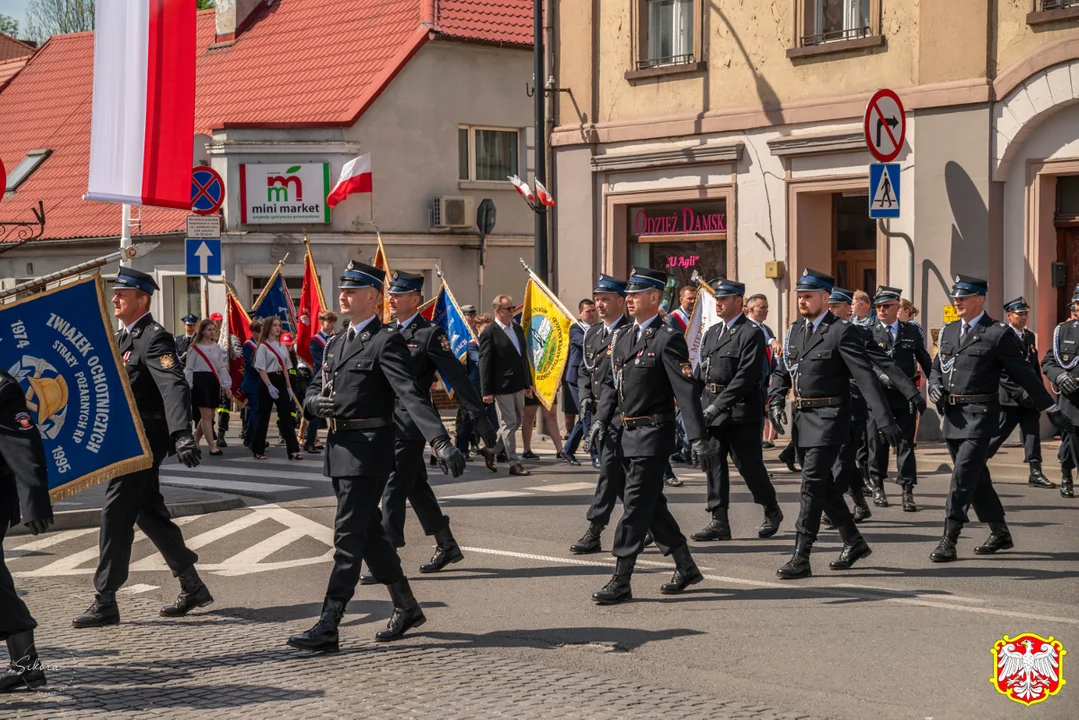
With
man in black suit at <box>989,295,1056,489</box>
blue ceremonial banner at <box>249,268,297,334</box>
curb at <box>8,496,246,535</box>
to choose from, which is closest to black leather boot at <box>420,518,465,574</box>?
curb at <box>8,496,246,535</box>

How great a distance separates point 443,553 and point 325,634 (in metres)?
2.59

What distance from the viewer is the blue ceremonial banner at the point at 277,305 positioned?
2197 cm

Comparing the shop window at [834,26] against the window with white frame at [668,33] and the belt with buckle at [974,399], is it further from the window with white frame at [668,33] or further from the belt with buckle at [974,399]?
the belt with buckle at [974,399]

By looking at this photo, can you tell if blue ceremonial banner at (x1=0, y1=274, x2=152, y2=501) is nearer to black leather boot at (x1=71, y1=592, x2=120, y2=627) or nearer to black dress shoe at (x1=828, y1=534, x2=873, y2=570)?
black leather boot at (x1=71, y1=592, x2=120, y2=627)

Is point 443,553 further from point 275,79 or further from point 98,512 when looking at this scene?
point 275,79

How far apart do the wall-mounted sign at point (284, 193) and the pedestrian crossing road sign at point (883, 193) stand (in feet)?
47.7

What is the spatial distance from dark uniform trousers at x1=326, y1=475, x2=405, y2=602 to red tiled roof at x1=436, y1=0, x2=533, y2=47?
23.6 metres

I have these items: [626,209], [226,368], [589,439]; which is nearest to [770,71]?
[626,209]

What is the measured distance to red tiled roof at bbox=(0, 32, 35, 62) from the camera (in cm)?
4631

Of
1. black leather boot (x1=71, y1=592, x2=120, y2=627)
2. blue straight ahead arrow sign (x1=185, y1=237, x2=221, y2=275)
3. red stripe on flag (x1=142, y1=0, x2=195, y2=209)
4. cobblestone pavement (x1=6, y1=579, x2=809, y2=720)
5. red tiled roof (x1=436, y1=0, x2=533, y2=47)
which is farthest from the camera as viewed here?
red tiled roof (x1=436, y1=0, x2=533, y2=47)

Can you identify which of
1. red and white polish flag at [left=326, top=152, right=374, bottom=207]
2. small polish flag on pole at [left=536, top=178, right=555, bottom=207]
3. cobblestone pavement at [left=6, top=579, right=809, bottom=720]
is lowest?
cobblestone pavement at [left=6, top=579, right=809, bottom=720]

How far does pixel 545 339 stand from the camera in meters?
17.4

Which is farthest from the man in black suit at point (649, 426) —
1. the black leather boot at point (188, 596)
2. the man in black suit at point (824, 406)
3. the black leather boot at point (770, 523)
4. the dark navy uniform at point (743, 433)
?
the black leather boot at point (188, 596)

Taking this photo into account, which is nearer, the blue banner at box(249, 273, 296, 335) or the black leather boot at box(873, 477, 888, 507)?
the black leather boot at box(873, 477, 888, 507)
